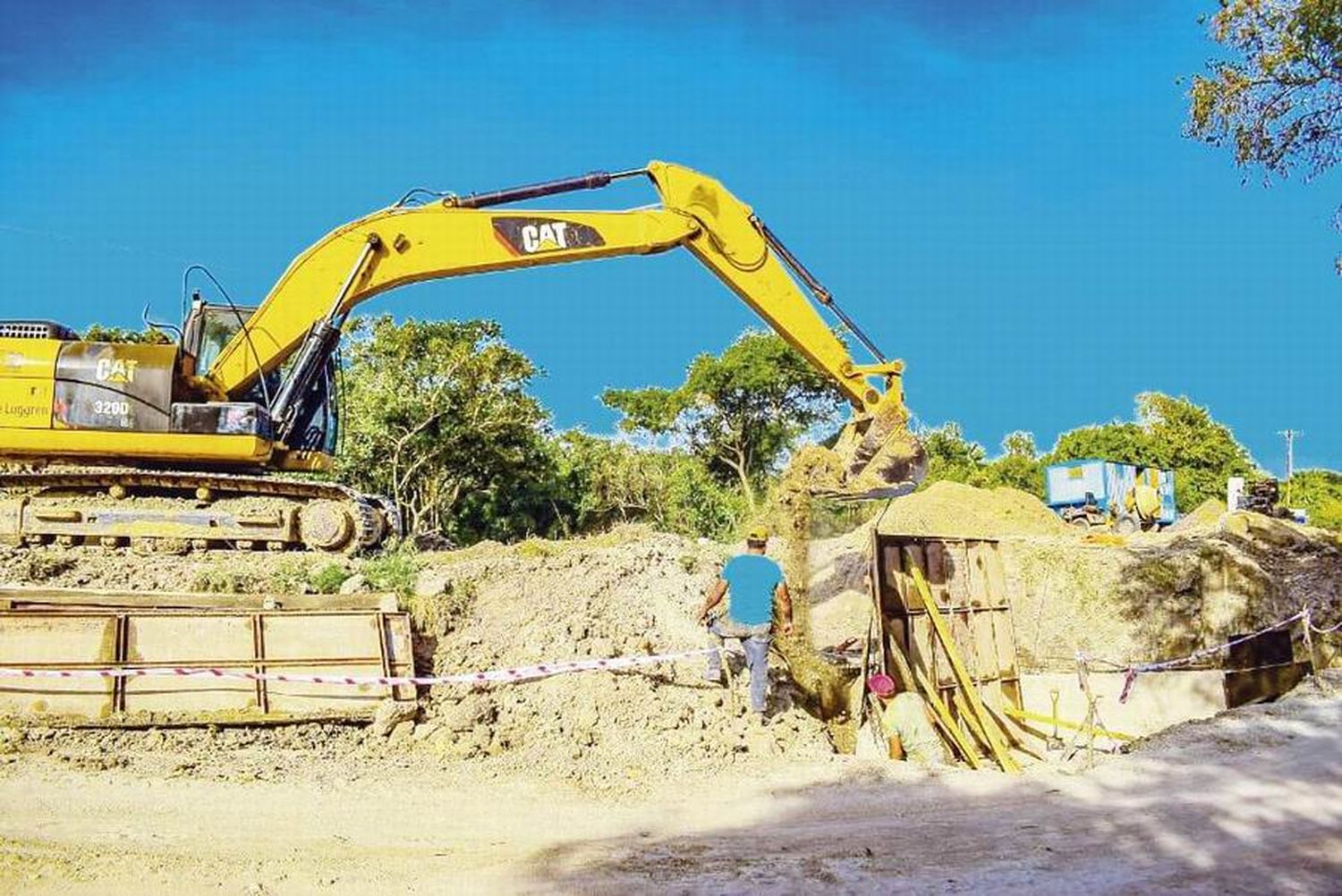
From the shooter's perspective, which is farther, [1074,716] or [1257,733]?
[1074,716]

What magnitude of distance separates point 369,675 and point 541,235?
6.05 m

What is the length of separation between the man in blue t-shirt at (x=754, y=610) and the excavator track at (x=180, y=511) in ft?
16.4

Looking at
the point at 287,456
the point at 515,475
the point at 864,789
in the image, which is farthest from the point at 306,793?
the point at 515,475

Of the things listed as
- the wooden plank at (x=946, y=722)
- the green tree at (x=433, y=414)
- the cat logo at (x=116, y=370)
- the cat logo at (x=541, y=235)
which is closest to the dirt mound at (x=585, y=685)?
the wooden plank at (x=946, y=722)

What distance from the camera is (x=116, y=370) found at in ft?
39.2

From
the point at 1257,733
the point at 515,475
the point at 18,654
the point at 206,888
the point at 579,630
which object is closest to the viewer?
the point at 206,888

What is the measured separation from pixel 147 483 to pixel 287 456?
158cm

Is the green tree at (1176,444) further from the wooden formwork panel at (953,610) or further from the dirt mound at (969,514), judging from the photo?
the wooden formwork panel at (953,610)

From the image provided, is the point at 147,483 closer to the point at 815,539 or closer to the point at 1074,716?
the point at 815,539

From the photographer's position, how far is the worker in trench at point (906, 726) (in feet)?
30.5

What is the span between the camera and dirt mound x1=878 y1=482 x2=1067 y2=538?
Answer: 25.0 m

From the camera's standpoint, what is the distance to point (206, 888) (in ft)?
18.0

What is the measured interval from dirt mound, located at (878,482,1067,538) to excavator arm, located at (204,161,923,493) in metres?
12.3

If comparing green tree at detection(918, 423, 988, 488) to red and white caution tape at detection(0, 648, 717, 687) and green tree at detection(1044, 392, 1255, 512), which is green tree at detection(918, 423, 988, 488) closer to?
green tree at detection(1044, 392, 1255, 512)
